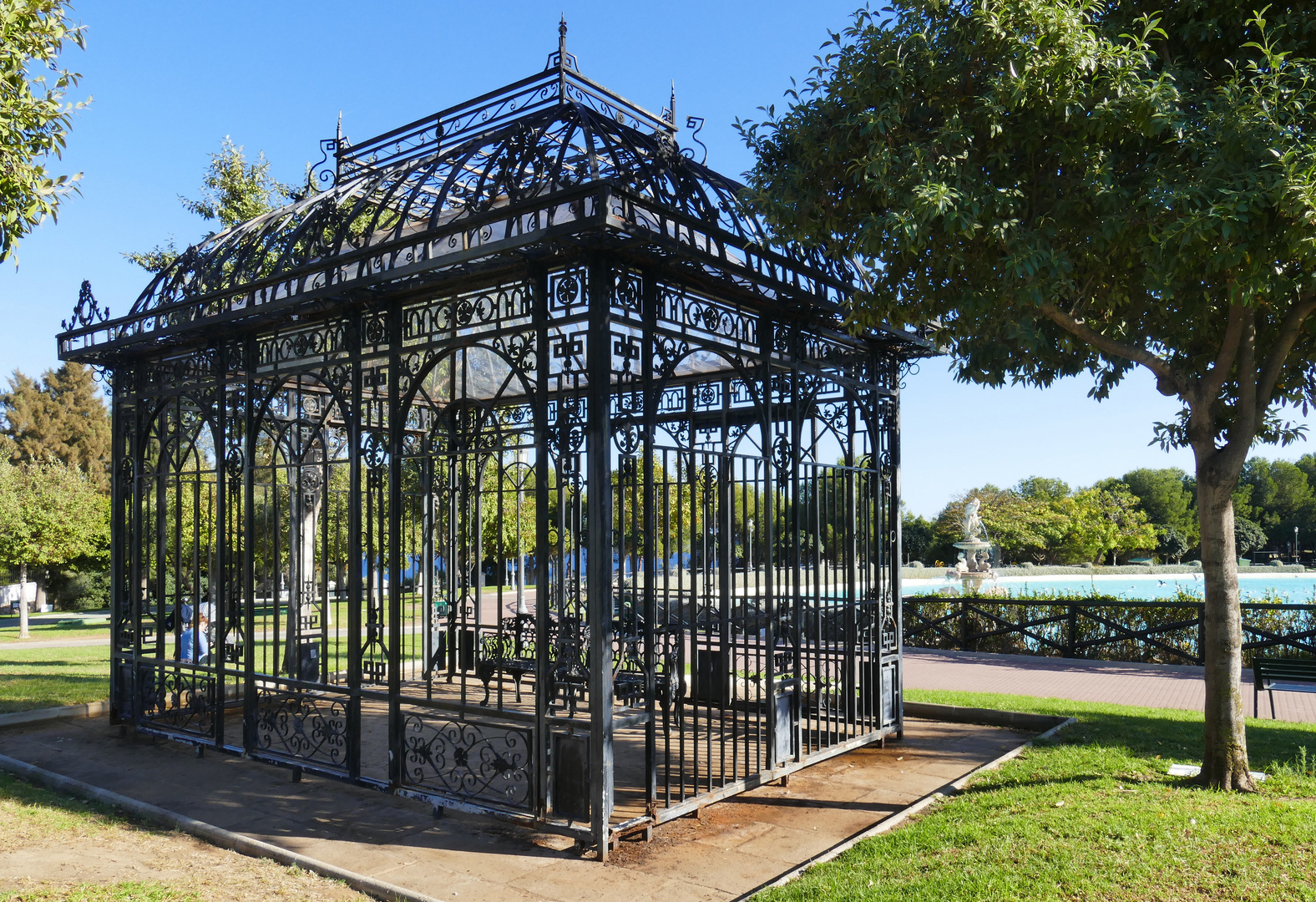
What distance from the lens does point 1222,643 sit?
620 centimetres

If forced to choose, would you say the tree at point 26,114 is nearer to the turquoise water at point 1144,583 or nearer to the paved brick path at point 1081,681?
the paved brick path at point 1081,681

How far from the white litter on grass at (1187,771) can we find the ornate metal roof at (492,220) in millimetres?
4375

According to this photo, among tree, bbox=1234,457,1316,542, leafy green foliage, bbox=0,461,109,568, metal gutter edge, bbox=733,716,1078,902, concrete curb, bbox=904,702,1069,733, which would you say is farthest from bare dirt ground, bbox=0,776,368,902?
tree, bbox=1234,457,1316,542

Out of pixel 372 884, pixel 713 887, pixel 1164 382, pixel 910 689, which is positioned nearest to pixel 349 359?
pixel 372 884

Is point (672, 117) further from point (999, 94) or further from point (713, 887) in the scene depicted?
point (713, 887)

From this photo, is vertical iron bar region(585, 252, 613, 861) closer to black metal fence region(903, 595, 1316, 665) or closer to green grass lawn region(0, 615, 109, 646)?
black metal fence region(903, 595, 1316, 665)

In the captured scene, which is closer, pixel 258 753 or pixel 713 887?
pixel 713 887

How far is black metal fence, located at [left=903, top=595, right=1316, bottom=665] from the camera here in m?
14.1

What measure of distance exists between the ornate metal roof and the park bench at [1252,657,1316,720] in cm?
592

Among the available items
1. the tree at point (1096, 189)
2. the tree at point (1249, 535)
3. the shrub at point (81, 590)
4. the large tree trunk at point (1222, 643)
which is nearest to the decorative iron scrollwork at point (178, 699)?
the tree at point (1096, 189)

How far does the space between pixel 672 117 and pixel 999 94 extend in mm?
3083

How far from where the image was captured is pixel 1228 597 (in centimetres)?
A: 620

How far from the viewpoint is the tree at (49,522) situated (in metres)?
23.5

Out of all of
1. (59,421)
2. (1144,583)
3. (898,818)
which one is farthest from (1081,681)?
(59,421)
